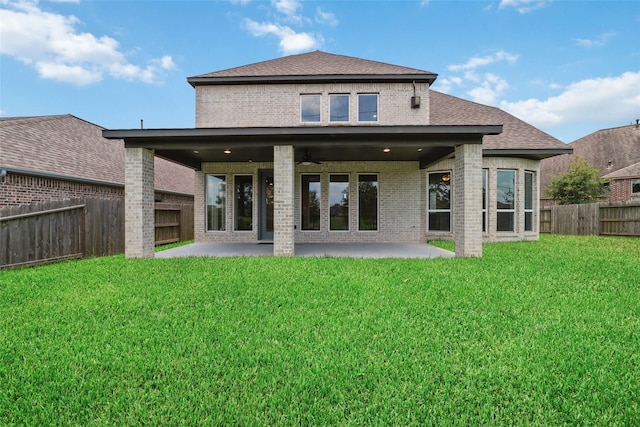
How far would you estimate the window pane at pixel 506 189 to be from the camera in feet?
36.8

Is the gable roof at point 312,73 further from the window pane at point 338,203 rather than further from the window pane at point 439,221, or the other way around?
the window pane at point 439,221

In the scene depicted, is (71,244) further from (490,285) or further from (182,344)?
(490,285)

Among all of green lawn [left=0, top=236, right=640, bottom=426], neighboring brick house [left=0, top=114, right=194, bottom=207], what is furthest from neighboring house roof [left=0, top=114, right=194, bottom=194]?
green lawn [left=0, top=236, right=640, bottom=426]

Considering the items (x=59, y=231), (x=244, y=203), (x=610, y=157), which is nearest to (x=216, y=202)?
(x=244, y=203)

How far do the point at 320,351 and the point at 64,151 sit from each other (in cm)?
1338

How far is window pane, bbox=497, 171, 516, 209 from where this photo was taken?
36.8ft

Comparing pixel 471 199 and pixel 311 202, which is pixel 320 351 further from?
pixel 311 202

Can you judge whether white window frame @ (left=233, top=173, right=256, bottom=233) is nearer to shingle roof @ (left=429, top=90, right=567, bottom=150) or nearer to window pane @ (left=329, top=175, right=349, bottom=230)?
window pane @ (left=329, top=175, right=349, bottom=230)

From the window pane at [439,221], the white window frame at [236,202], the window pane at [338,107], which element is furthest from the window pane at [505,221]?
the white window frame at [236,202]

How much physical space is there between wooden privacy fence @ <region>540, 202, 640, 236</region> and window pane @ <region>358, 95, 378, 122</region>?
38.5 ft

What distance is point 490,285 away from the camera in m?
5.00

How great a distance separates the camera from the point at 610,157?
25141mm

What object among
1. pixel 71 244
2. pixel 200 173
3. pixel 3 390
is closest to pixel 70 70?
pixel 200 173

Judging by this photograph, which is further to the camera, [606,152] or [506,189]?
[606,152]
